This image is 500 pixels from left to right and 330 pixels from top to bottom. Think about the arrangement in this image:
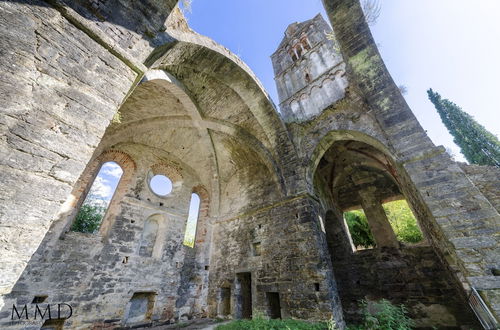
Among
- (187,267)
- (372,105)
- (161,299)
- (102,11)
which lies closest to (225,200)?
(187,267)

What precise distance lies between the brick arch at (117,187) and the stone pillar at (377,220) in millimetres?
9511

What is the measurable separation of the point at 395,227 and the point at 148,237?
12503 mm

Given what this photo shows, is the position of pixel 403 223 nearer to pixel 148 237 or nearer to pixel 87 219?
pixel 148 237

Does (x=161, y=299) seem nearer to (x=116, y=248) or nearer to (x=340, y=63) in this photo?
(x=116, y=248)

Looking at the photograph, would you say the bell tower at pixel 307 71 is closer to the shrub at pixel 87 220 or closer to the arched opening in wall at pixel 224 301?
the arched opening in wall at pixel 224 301

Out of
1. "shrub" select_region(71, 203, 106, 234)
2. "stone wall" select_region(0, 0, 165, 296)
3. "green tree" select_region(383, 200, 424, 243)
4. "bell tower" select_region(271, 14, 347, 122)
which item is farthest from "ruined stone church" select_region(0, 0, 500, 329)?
"shrub" select_region(71, 203, 106, 234)

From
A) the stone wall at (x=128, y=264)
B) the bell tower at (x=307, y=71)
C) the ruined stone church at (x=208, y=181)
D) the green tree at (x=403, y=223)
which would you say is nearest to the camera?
the ruined stone church at (x=208, y=181)

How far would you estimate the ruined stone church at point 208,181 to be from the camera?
1720 millimetres

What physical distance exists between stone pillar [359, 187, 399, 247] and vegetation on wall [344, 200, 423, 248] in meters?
2.45

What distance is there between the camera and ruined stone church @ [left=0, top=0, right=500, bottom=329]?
172 cm

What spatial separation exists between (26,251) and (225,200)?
687cm

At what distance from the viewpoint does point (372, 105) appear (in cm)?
479

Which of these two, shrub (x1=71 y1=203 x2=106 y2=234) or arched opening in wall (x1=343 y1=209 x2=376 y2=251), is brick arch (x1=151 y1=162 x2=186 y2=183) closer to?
shrub (x1=71 y1=203 x2=106 y2=234)

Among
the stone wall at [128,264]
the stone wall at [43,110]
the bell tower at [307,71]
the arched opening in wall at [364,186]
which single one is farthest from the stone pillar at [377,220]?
the stone wall at [43,110]
